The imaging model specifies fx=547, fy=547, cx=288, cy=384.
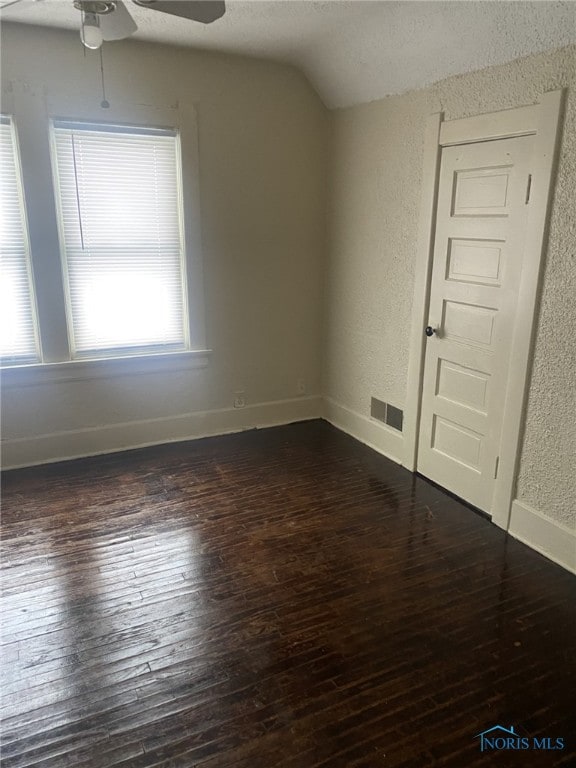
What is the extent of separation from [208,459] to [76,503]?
936 mm

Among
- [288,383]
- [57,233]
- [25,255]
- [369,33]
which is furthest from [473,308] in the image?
[25,255]

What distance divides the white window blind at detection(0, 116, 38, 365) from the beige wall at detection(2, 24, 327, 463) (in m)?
0.11

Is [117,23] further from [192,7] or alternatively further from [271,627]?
[271,627]

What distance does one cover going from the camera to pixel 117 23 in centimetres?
232

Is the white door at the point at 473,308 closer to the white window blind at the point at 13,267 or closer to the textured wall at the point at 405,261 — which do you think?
the textured wall at the point at 405,261

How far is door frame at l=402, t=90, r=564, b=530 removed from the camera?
2523 mm

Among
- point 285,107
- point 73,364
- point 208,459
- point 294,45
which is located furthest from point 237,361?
point 294,45

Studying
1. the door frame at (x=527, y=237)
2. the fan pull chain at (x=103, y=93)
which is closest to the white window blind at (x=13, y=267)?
the fan pull chain at (x=103, y=93)

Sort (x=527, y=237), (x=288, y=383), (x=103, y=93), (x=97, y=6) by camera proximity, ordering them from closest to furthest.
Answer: (x=97, y=6) < (x=527, y=237) < (x=103, y=93) < (x=288, y=383)

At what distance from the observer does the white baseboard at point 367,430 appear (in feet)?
12.5

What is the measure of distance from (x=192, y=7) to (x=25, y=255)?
6.57ft

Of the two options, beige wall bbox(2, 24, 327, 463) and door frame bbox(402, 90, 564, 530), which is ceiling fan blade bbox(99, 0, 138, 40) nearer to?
beige wall bbox(2, 24, 327, 463)

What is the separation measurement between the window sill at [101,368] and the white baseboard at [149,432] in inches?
14.7

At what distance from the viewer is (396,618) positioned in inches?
90.2
